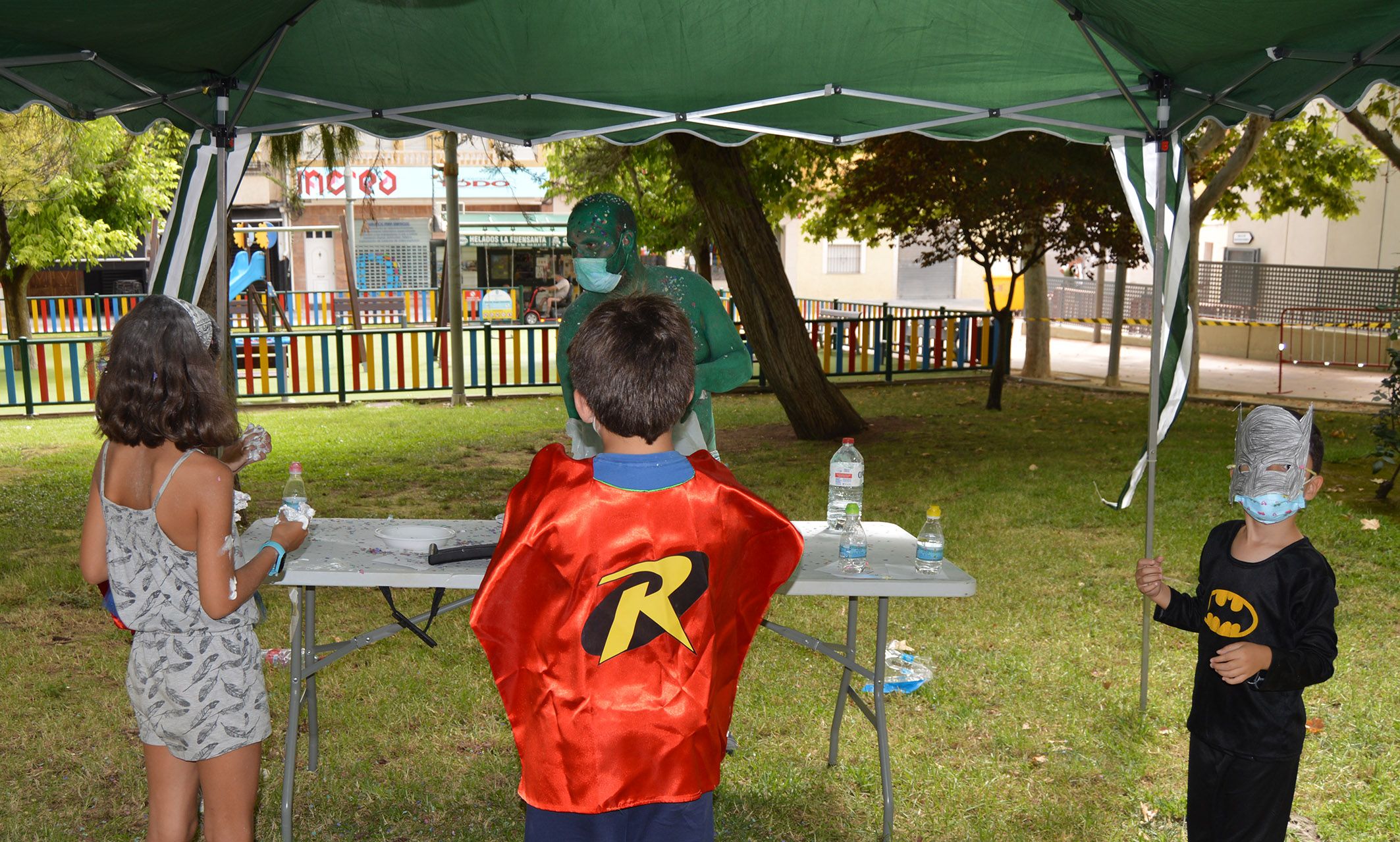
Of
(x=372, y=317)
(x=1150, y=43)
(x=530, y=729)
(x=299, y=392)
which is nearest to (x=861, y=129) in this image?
(x=1150, y=43)

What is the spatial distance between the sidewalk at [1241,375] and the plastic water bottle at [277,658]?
48.0ft

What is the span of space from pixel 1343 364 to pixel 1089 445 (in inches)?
463

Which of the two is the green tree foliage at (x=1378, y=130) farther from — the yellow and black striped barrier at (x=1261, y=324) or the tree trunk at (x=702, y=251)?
the tree trunk at (x=702, y=251)

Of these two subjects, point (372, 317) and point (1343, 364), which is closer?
point (1343, 364)

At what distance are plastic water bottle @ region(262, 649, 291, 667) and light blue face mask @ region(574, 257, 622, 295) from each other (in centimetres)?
252

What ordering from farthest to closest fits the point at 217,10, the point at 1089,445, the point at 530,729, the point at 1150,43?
the point at 1089,445 → the point at 1150,43 → the point at 217,10 → the point at 530,729

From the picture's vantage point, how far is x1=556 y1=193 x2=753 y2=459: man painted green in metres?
4.09

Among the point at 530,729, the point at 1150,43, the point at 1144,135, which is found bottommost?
the point at 530,729

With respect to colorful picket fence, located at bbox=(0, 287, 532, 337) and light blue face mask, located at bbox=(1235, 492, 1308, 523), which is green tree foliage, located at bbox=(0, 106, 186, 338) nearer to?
colorful picket fence, located at bbox=(0, 287, 532, 337)

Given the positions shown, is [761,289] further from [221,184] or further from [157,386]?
[157,386]

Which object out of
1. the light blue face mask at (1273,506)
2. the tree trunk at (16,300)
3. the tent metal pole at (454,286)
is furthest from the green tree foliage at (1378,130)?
the tree trunk at (16,300)

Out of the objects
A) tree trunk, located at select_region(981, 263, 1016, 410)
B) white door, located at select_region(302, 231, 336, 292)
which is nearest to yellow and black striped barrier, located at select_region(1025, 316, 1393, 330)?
tree trunk, located at select_region(981, 263, 1016, 410)

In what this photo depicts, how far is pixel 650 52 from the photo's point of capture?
17.2 feet

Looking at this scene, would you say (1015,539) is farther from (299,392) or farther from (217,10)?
(299,392)
